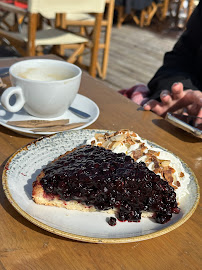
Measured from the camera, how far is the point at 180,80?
4.19ft

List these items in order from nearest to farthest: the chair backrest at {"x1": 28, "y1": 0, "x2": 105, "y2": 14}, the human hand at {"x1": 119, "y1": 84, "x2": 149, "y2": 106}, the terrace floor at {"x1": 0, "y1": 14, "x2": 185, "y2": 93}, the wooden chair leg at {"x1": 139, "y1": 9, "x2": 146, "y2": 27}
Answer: the human hand at {"x1": 119, "y1": 84, "x2": 149, "y2": 106}
the chair backrest at {"x1": 28, "y1": 0, "x2": 105, "y2": 14}
the terrace floor at {"x1": 0, "y1": 14, "x2": 185, "y2": 93}
the wooden chair leg at {"x1": 139, "y1": 9, "x2": 146, "y2": 27}

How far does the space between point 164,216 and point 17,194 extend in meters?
0.23

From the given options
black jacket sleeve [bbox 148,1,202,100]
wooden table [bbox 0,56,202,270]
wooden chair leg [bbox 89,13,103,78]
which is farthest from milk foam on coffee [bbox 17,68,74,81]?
wooden chair leg [bbox 89,13,103,78]

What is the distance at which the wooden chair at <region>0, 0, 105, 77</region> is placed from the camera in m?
2.21

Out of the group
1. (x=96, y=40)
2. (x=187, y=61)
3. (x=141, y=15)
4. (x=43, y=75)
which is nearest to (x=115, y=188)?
(x=43, y=75)

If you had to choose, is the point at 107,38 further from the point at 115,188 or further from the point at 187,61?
the point at 115,188

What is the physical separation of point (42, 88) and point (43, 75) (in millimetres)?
141

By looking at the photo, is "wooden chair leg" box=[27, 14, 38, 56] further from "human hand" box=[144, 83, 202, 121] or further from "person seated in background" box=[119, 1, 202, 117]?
"human hand" box=[144, 83, 202, 121]

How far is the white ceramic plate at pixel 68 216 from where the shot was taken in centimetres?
49

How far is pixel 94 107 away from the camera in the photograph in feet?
2.89

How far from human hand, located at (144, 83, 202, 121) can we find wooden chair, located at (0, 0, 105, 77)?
139 cm

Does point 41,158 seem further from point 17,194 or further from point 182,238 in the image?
point 182,238

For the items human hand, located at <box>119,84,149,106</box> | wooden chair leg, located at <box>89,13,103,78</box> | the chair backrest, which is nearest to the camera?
human hand, located at <box>119,84,149,106</box>

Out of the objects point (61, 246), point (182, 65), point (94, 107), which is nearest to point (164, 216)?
point (61, 246)
